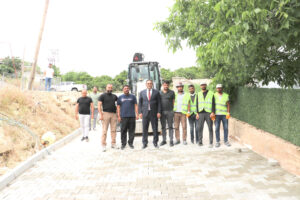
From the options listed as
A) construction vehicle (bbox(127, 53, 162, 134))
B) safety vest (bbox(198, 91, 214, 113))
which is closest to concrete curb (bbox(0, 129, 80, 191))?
safety vest (bbox(198, 91, 214, 113))

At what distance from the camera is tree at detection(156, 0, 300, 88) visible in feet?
14.1

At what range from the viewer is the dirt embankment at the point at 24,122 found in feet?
28.9

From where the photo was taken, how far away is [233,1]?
14.4 ft

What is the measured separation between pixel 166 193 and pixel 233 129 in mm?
6633

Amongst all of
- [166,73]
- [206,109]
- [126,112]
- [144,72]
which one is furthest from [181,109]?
[166,73]

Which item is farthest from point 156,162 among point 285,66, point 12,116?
point 12,116

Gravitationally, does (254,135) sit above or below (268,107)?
below

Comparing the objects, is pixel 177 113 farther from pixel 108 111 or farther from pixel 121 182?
pixel 121 182

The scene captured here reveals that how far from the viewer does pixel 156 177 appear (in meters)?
6.23

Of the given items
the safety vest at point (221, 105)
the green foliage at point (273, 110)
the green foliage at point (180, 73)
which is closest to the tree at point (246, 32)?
the green foliage at point (273, 110)

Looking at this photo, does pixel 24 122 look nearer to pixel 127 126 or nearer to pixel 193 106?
pixel 127 126

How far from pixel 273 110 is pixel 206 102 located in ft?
7.12

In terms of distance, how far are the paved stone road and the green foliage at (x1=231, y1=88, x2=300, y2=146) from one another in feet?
2.81

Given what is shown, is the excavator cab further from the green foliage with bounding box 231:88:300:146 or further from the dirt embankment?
the green foliage with bounding box 231:88:300:146
